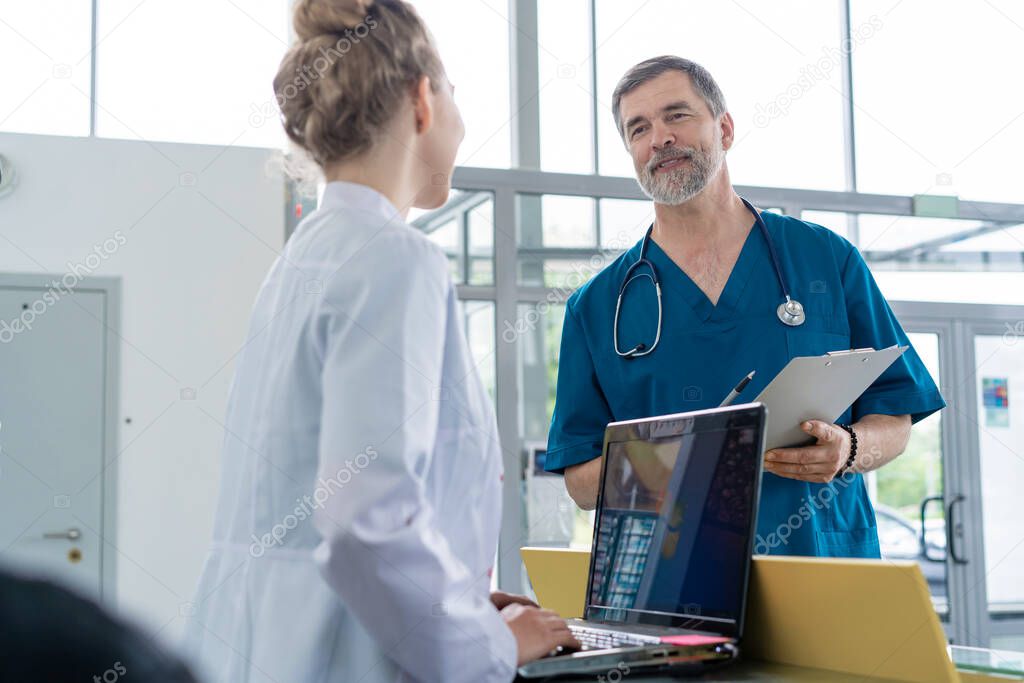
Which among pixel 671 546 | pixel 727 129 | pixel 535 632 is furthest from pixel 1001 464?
pixel 535 632

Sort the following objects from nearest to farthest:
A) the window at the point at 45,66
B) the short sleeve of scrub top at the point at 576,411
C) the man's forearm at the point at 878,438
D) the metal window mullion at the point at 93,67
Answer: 1. the man's forearm at the point at 878,438
2. the short sleeve of scrub top at the point at 576,411
3. the window at the point at 45,66
4. the metal window mullion at the point at 93,67

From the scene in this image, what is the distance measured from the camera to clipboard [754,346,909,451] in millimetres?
1331

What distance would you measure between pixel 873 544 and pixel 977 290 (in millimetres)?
4706

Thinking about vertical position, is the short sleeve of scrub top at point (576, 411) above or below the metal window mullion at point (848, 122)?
below

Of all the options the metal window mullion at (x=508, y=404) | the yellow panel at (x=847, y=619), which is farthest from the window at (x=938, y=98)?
the yellow panel at (x=847, y=619)

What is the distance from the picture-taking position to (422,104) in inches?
42.6

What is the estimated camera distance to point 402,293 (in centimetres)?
91

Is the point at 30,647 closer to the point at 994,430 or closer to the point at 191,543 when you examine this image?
the point at 191,543

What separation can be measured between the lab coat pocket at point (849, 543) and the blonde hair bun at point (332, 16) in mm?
1068

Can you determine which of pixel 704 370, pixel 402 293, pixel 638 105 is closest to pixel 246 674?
pixel 402 293

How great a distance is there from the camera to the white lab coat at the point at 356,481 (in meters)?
0.86

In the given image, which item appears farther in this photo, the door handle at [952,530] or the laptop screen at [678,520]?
the door handle at [952,530]

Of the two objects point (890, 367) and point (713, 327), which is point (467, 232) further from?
point (890, 367)

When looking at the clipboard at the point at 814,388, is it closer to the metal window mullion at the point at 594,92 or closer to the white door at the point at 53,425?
the white door at the point at 53,425
